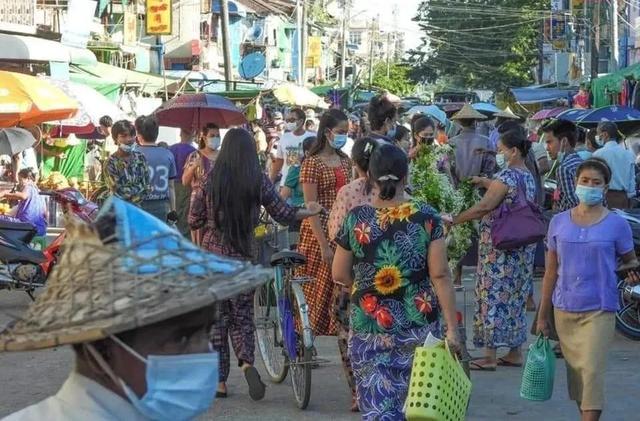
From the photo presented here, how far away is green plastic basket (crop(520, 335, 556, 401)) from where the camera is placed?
7133 mm

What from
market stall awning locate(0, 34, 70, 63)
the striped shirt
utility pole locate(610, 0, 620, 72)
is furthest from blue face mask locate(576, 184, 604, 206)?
utility pole locate(610, 0, 620, 72)

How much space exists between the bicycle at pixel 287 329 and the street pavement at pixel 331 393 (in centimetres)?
16

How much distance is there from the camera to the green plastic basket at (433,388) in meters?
5.52

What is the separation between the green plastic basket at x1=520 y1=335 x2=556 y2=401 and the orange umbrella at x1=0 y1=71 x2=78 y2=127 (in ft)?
30.3

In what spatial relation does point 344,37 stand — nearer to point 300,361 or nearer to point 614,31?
point 614,31

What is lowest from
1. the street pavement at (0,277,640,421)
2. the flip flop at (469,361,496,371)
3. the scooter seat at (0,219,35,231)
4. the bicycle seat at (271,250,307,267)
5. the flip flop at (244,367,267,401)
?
the street pavement at (0,277,640,421)

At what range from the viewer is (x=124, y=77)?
29922 mm

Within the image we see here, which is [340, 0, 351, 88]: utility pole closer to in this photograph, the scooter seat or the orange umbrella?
the orange umbrella

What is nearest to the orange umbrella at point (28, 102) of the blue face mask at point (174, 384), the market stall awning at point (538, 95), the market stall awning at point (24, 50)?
the market stall awning at point (24, 50)

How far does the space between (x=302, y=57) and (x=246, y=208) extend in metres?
50.1

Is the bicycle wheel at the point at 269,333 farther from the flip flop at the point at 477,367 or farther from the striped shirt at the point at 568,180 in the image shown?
the striped shirt at the point at 568,180

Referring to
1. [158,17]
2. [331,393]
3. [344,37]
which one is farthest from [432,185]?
[344,37]

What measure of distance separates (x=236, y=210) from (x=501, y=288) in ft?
7.63

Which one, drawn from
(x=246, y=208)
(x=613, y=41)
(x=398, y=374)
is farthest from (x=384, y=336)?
(x=613, y=41)
